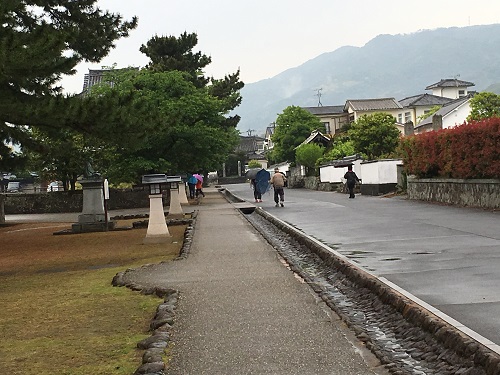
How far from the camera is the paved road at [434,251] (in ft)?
24.6

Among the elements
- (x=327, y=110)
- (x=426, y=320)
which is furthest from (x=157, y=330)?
(x=327, y=110)

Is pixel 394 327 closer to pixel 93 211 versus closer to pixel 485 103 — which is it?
pixel 93 211

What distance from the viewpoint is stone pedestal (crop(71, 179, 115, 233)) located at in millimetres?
25438

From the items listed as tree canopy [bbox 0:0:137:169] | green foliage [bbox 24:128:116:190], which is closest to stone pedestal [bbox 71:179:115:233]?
tree canopy [bbox 0:0:137:169]

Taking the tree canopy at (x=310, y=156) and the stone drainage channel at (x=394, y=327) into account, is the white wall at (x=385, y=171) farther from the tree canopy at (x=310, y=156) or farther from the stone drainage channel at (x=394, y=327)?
the tree canopy at (x=310, y=156)

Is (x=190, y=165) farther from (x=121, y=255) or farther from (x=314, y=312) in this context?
(x=314, y=312)

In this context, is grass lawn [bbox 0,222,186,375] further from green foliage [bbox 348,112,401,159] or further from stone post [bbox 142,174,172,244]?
green foliage [bbox 348,112,401,159]

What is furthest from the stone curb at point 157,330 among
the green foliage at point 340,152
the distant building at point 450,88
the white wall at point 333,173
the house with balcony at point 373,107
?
the distant building at point 450,88

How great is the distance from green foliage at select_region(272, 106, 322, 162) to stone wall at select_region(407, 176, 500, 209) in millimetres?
56010

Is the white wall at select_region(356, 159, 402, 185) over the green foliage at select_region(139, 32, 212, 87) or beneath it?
beneath

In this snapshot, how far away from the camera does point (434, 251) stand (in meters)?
12.2

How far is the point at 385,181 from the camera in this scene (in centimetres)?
3816

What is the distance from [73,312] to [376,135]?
167 ft

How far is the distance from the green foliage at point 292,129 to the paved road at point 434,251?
211ft
